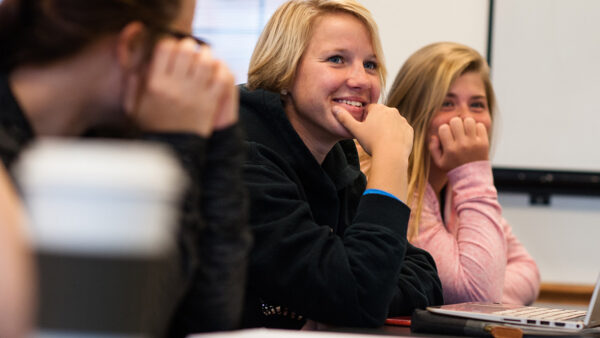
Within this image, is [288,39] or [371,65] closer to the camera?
[288,39]

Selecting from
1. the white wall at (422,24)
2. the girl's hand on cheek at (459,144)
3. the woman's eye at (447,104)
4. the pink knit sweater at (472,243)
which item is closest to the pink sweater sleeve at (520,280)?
the pink knit sweater at (472,243)

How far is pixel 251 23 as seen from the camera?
108 inches

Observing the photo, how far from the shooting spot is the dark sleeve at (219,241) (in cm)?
76

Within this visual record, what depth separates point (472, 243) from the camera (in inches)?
65.9

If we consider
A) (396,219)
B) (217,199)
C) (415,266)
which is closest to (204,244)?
(217,199)

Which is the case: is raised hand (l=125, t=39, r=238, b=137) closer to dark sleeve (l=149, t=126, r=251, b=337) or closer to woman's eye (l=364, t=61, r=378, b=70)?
dark sleeve (l=149, t=126, r=251, b=337)

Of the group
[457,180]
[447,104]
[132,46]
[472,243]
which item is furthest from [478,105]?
[132,46]

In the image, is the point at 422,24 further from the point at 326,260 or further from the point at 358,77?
the point at 326,260

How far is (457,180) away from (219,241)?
1149 mm

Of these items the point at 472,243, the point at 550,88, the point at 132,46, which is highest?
the point at 132,46

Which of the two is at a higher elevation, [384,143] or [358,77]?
[358,77]

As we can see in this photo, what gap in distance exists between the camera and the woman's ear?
643mm

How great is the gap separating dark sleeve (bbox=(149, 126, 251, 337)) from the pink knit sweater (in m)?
0.92

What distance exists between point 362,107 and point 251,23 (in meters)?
1.33
